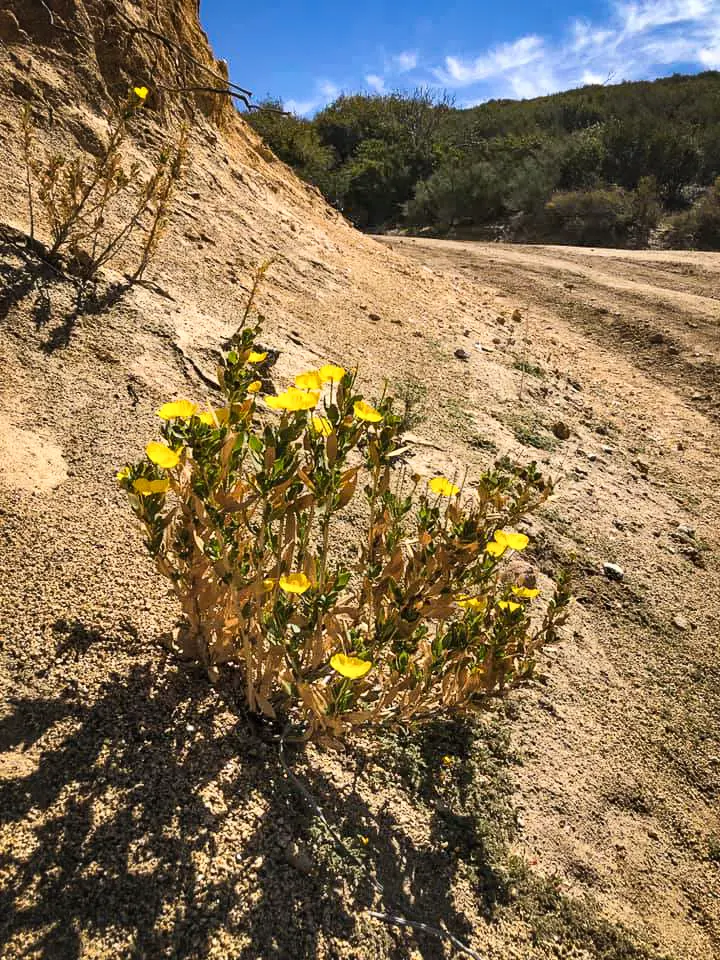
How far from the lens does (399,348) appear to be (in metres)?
4.40

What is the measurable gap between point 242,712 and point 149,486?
2.58 ft

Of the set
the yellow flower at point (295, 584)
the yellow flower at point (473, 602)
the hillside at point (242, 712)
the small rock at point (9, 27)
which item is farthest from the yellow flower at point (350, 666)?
the small rock at point (9, 27)

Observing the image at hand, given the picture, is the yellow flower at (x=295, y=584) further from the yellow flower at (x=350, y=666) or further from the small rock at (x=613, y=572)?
the small rock at (x=613, y=572)

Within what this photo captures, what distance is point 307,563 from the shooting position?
154cm

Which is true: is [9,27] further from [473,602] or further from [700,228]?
[700,228]

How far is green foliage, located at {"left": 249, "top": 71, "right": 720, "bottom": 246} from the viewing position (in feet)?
51.6

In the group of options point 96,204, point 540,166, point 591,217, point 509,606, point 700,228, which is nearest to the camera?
point 509,606

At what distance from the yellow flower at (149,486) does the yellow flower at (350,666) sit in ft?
1.79

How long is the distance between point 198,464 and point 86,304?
1.89 metres

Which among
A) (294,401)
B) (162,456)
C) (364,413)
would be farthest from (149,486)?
(364,413)

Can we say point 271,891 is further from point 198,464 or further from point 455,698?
point 198,464

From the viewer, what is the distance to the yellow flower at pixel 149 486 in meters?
1.36

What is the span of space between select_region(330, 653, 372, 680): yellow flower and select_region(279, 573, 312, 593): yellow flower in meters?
0.17

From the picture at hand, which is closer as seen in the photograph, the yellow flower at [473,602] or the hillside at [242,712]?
the hillside at [242,712]
